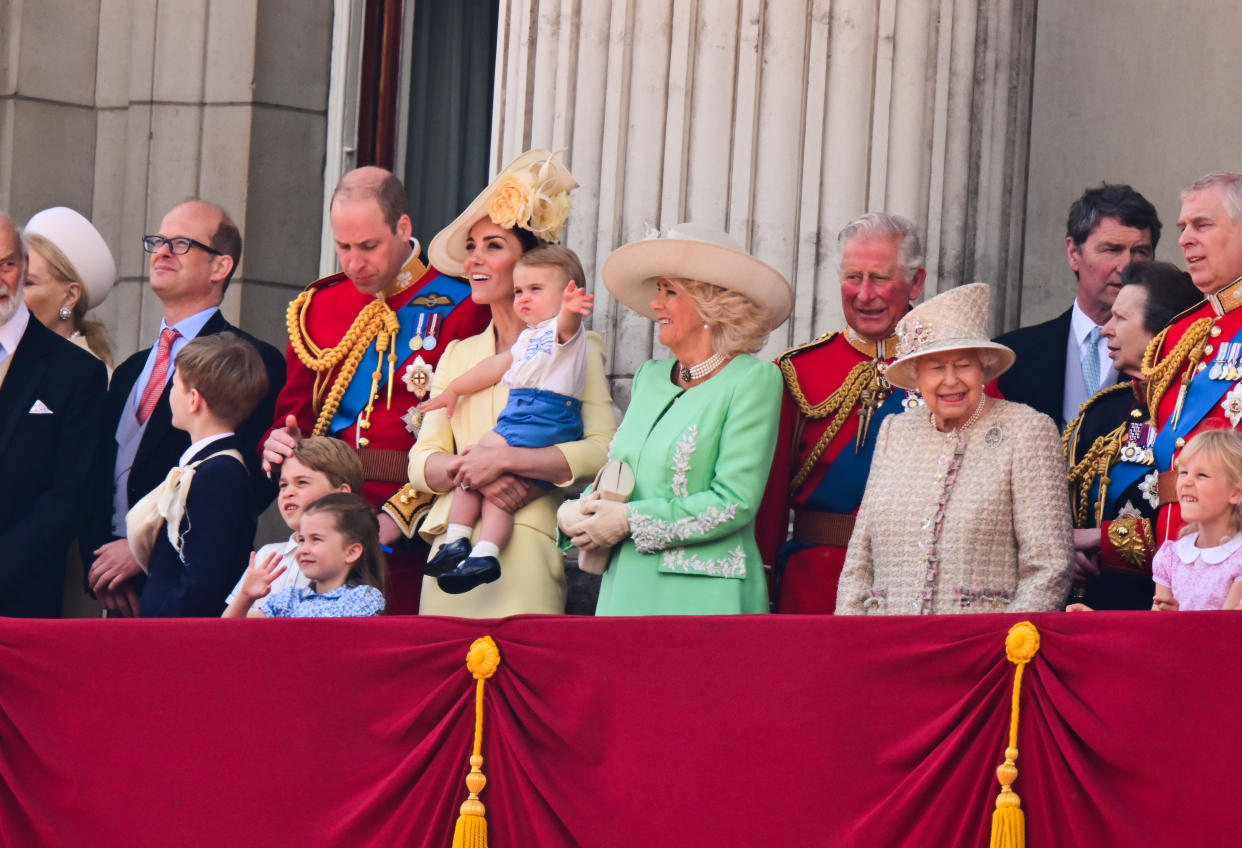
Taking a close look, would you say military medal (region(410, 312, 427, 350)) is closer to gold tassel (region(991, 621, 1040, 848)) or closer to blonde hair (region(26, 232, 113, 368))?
blonde hair (region(26, 232, 113, 368))

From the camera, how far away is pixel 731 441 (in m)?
5.69

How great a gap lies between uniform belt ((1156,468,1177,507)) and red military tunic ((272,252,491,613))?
204cm

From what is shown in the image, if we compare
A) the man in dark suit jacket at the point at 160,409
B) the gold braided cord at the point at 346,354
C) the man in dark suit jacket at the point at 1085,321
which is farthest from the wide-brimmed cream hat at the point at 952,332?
the man in dark suit jacket at the point at 160,409

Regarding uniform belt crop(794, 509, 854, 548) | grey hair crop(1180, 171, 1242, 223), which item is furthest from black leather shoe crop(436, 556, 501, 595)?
grey hair crop(1180, 171, 1242, 223)

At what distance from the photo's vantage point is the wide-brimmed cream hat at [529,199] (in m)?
6.35

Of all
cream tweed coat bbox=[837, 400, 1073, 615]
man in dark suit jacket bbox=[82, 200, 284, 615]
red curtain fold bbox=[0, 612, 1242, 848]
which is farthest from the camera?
man in dark suit jacket bbox=[82, 200, 284, 615]

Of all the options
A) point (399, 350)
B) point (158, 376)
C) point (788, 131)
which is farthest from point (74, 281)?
point (788, 131)

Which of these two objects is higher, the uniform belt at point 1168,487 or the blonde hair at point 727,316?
the blonde hair at point 727,316

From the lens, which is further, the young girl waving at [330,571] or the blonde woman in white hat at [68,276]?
the blonde woman in white hat at [68,276]

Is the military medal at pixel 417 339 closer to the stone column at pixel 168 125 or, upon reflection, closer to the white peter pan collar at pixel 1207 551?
the white peter pan collar at pixel 1207 551

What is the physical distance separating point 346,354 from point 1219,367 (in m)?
2.54

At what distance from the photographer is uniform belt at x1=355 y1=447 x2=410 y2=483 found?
6.50 m

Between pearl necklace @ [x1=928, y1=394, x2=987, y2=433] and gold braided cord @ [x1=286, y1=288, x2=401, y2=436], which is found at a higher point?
gold braided cord @ [x1=286, y1=288, x2=401, y2=436]

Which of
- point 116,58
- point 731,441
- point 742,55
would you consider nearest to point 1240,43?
point 742,55
